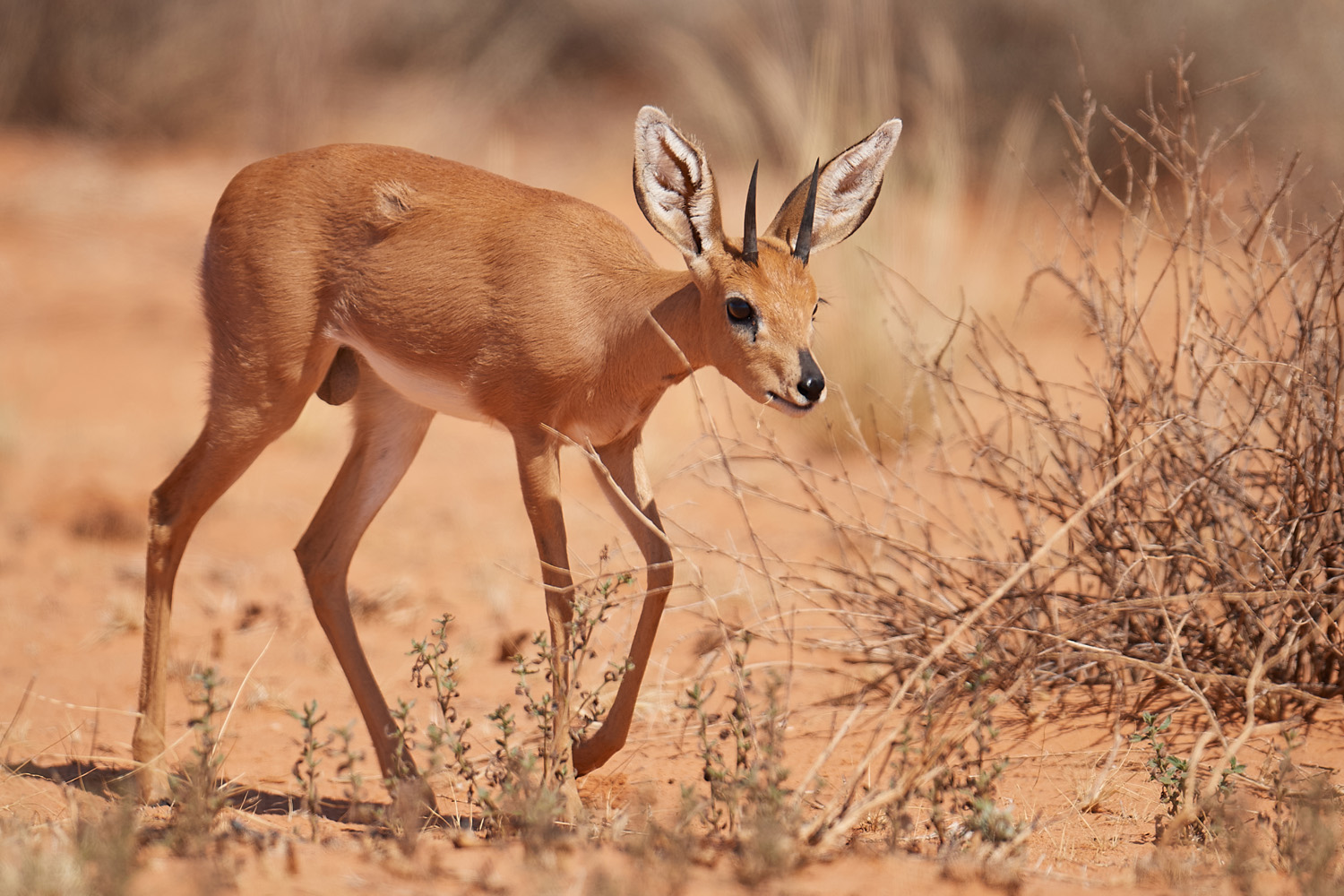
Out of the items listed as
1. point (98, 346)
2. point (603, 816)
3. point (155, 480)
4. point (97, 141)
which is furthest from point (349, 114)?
point (603, 816)

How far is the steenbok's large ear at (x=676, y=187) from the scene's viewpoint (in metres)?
4.09

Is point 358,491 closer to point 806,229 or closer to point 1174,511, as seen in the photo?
point 806,229

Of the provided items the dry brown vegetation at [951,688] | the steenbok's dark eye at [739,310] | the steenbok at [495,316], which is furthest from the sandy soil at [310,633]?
the steenbok's dark eye at [739,310]

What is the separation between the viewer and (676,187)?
13.8 ft

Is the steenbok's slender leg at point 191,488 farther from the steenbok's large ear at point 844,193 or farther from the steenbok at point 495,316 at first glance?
the steenbok's large ear at point 844,193

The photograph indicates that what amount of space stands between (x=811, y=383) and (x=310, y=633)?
3708 mm

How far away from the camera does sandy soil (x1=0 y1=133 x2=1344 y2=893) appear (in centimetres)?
306

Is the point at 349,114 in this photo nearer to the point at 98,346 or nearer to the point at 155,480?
the point at 98,346

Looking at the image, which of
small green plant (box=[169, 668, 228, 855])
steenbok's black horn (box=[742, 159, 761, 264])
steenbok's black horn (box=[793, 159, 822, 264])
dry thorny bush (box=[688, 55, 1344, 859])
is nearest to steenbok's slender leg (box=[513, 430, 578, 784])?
dry thorny bush (box=[688, 55, 1344, 859])

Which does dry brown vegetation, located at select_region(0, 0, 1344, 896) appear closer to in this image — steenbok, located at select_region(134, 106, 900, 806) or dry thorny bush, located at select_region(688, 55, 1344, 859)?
dry thorny bush, located at select_region(688, 55, 1344, 859)

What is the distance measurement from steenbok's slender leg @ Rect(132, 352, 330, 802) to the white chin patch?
175 centimetres

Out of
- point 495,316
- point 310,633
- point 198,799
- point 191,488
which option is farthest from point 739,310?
point 310,633

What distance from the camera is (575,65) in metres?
21.2

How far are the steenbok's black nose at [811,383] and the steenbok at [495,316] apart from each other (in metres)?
0.07
